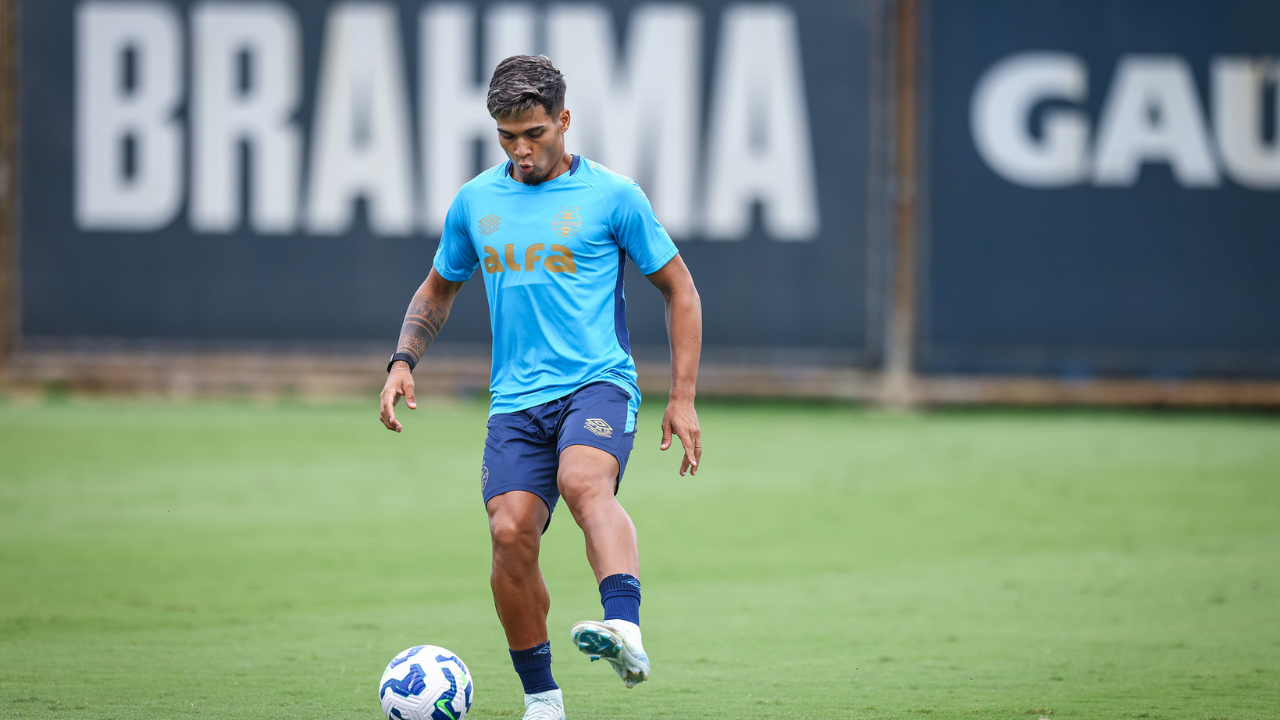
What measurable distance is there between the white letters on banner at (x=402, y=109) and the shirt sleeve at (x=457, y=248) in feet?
37.5

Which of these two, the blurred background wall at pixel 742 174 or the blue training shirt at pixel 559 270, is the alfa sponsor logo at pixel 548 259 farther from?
the blurred background wall at pixel 742 174

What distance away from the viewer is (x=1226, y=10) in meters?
16.9

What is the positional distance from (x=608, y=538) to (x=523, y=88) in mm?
1561

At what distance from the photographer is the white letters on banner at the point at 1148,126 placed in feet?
55.1

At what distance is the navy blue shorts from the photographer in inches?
199

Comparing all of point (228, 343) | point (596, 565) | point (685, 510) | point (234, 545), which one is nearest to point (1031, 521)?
point (685, 510)

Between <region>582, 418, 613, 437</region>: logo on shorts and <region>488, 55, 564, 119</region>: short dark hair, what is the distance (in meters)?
1.09

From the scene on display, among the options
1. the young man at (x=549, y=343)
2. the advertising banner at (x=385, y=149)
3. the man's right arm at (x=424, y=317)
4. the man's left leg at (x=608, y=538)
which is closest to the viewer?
the man's left leg at (x=608, y=538)

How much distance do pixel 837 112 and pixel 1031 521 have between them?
7.85 meters

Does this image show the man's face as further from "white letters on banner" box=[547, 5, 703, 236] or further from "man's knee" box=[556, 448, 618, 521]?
"white letters on banner" box=[547, 5, 703, 236]

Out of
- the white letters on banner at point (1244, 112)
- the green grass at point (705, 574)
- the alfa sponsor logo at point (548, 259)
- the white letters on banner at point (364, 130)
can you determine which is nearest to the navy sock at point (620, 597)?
the green grass at point (705, 574)

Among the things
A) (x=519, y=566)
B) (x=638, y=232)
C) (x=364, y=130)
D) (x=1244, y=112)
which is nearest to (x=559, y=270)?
(x=638, y=232)

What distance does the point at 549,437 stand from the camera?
5.17m

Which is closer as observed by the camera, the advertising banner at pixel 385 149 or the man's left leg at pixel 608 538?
the man's left leg at pixel 608 538
